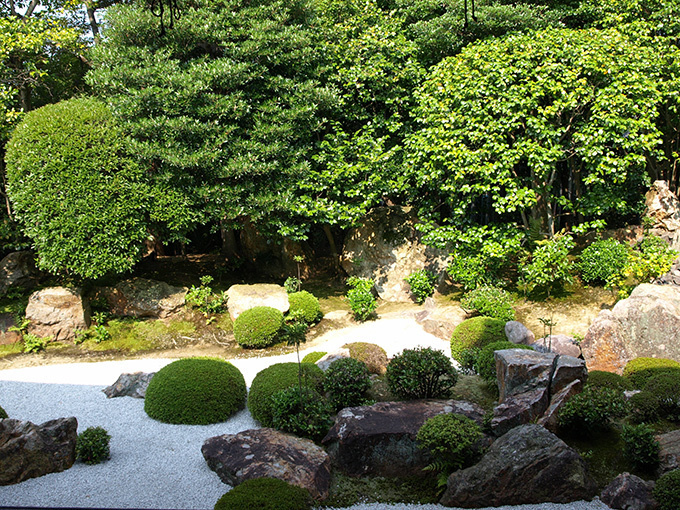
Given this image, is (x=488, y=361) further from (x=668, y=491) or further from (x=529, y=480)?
(x=668, y=491)

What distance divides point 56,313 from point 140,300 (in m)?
1.94

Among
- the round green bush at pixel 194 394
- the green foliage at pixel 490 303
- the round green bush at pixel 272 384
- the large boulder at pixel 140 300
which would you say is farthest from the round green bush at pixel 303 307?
the round green bush at pixel 194 394

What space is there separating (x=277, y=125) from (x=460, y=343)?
23.2 ft

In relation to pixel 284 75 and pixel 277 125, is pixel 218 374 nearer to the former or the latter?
pixel 277 125

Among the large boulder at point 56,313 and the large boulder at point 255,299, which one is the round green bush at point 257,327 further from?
the large boulder at point 56,313

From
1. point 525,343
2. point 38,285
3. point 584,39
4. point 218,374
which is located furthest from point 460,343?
point 38,285

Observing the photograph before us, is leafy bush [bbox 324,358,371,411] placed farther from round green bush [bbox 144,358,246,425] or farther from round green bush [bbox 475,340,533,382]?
round green bush [bbox 475,340,533,382]

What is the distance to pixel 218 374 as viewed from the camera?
320 inches

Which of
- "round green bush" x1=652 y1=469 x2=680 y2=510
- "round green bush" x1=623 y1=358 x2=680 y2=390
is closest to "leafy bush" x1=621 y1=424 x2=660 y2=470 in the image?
"round green bush" x1=652 y1=469 x2=680 y2=510

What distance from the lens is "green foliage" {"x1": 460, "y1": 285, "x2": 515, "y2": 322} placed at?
39.3 ft

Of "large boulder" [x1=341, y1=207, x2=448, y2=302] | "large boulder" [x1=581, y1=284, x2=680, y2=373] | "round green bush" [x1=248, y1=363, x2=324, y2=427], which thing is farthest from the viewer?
"large boulder" [x1=341, y1=207, x2=448, y2=302]

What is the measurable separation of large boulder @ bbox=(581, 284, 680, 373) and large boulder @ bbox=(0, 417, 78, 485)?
8166 millimetres

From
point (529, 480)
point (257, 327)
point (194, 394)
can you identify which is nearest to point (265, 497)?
point (529, 480)

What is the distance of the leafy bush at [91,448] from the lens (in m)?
6.34
